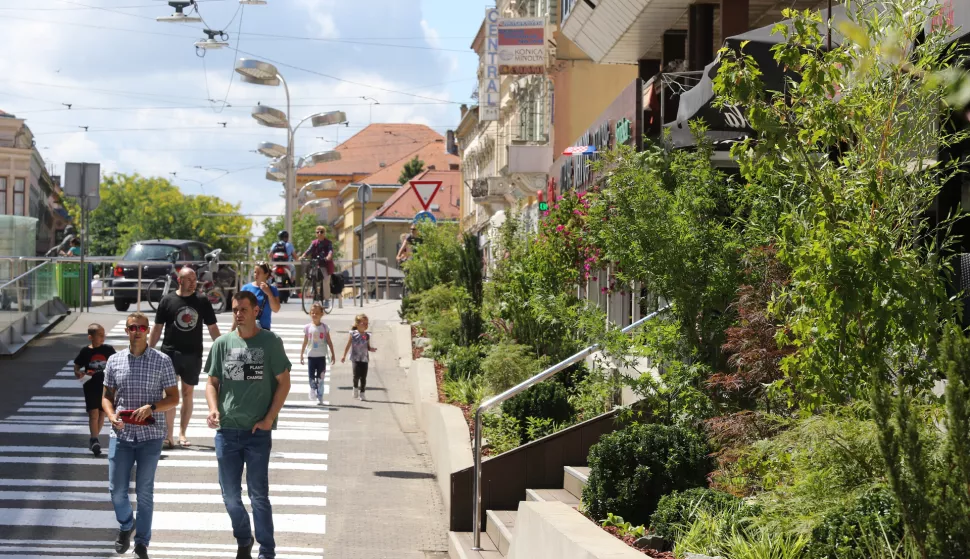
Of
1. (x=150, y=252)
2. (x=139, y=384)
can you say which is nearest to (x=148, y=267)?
(x=150, y=252)

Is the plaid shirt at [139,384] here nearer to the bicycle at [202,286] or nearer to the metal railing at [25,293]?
the metal railing at [25,293]

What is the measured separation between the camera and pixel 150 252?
106ft

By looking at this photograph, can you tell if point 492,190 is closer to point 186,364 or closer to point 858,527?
point 186,364

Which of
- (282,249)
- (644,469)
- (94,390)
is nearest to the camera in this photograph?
(644,469)

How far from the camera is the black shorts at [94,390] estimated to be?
12.9 m

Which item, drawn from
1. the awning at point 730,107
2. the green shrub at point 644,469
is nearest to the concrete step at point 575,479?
the green shrub at point 644,469

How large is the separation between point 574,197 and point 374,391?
4546 millimetres

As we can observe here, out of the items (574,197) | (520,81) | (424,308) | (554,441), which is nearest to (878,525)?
(554,441)

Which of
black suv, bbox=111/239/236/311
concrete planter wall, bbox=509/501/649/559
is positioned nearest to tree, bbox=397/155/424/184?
black suv, bbox=111/239/236/311

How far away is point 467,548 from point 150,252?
2321 centimetres

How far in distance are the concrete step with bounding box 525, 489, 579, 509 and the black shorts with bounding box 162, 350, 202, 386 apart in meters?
3.99

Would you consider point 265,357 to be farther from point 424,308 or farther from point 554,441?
point 424,308

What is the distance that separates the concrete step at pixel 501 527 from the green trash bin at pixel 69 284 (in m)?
19.0

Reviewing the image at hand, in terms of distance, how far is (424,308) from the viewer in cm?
2370
